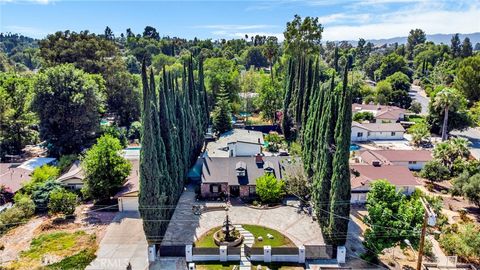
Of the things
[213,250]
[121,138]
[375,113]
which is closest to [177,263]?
[213,250]

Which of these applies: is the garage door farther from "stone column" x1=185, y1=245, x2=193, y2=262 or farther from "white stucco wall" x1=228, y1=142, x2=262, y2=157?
"white stucco wall" x1=228, y1=142, x2=262, y2=157

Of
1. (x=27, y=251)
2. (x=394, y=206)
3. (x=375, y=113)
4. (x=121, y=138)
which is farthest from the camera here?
(x=375, y=113)

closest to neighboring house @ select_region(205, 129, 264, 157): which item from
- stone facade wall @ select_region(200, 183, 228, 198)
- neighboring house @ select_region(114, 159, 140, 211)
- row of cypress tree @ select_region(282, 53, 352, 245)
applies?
stone facade wall @ select_region(200, 183, 228, 198)

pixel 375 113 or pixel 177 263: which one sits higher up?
pixel 375 113

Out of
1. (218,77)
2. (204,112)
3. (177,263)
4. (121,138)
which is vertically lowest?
(177,263)

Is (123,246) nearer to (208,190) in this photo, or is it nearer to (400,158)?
(208,190)

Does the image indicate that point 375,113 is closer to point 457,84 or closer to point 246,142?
point 457,84

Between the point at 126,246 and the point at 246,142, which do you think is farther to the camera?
the point at 246,142
